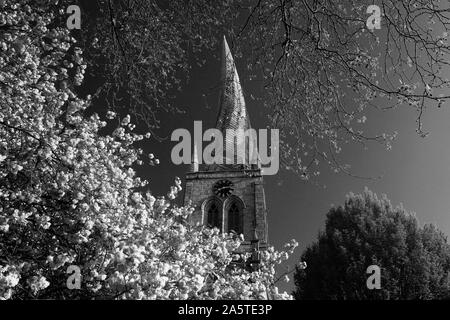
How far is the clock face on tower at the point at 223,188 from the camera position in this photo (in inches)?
1608

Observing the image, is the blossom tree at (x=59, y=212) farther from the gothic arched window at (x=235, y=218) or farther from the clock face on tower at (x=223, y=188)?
the clock face on tower at (x=223, y=188)

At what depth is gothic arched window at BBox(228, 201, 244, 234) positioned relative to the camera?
3872cm

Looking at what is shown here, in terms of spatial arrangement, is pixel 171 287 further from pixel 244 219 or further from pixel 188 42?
pixel 244 219

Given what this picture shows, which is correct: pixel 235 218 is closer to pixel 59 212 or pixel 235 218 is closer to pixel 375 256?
pixel 375 256

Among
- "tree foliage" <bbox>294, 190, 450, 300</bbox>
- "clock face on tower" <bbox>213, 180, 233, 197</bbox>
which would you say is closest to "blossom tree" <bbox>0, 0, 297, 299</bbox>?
→ "tree foliage" <bbox>294, 190, 450, 300</bbox>

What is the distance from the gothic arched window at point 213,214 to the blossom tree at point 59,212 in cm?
3085

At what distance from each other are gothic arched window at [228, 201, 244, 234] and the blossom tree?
30459 mm

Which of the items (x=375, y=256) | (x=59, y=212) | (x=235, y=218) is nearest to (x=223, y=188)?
(x=235, y=218)

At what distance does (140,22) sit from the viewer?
608 cm

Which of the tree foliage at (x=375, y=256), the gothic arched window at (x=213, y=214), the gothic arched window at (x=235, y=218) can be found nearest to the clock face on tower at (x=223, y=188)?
the gothic arched window at (x=213, y=214)

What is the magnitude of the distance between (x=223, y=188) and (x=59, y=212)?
113ft

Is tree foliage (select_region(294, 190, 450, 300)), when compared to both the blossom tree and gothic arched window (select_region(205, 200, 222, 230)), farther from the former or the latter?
gothic arched window (select_region(205, 200, 222, 230))

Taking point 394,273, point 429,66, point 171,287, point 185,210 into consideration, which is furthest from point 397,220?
point 429,66

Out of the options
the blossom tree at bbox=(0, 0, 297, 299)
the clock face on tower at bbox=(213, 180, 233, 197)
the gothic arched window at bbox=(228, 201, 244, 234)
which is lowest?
the blossom tree at bbox=(0, 0, 297, 299)
